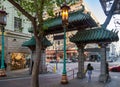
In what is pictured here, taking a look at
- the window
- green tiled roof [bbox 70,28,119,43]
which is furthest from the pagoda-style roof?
the window

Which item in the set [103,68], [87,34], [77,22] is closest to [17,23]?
[77,22]

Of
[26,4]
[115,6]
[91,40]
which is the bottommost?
[91,40]

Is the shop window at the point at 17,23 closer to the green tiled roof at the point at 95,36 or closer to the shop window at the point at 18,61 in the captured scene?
the shop window at the point at 18,61

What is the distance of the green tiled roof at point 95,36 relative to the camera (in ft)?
64.0

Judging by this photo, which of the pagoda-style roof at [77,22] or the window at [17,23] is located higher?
the window at [17,23]

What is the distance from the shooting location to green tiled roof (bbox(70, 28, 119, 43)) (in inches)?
768

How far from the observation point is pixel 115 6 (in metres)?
23.6

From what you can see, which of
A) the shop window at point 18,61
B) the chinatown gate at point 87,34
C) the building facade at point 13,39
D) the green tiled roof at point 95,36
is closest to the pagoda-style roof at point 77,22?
the chinatown gate at point 87,34

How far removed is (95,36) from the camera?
20.5m

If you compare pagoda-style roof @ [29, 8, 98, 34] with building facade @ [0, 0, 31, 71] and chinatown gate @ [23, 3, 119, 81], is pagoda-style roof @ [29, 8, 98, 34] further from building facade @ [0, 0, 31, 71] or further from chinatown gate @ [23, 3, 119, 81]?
building facade @ [0, 0, 31, 71]

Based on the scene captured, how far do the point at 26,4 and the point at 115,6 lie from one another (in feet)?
39.4

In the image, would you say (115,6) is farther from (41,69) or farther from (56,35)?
(41,69)

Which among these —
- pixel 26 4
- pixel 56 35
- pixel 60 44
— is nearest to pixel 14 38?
pixel 56 35

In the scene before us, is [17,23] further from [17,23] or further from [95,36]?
[95,36]
